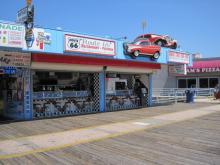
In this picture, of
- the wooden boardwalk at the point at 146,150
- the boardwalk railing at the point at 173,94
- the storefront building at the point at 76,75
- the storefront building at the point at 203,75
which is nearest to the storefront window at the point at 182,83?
the storefront building at the point at 203,75

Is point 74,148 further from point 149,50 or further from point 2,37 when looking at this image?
point 149,50

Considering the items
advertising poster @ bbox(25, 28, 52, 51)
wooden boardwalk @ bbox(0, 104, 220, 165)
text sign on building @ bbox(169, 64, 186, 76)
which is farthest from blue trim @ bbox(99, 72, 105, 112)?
text sign on building @ bbox(169, 64, 186, 76)

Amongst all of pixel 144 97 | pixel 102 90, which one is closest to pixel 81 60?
pixel 102 90

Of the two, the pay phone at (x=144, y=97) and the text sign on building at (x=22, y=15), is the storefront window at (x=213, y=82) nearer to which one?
the pay phone at (x=144, y=97)

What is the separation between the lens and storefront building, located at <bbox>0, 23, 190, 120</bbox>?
1505 centimetres

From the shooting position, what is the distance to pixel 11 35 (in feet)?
42.7

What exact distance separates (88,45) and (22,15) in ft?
12.9

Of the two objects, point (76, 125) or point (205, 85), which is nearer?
point (76, 125)

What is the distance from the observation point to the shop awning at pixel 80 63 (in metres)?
15.3

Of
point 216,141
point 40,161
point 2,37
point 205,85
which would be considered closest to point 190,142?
point 216,141

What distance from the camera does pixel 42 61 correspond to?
49.8 feet

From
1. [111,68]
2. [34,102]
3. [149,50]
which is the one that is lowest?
[34,102]

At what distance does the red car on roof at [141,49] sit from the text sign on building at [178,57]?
5.46 feet

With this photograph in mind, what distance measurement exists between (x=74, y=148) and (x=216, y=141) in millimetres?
4512
